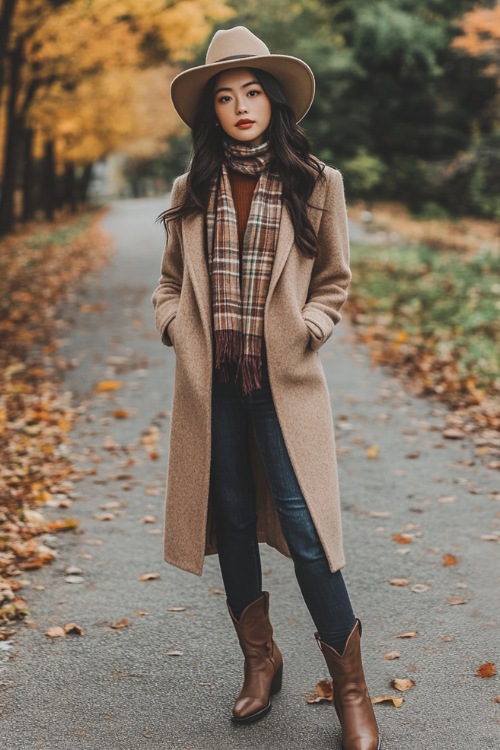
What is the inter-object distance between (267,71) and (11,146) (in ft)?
57.1

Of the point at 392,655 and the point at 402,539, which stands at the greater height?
the point at 402,539

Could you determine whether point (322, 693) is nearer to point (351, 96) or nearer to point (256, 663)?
point (256, 663)

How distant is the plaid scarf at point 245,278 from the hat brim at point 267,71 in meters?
0.32

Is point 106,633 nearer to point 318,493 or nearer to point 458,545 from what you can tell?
point 318,493

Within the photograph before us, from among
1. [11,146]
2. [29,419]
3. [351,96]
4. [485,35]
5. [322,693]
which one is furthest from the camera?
[351,96]

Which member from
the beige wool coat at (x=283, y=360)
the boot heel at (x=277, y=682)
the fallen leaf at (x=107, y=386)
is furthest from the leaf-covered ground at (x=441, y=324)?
the beige wool coat at (x=283, y=360)

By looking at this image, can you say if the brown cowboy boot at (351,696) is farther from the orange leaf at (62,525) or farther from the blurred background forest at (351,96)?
the blurred background forest at (351,96)

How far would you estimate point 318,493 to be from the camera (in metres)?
2.94

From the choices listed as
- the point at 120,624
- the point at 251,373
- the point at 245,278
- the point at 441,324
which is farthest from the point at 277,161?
the point at 441,324

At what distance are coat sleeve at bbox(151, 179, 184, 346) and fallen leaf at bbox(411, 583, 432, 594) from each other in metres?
1.86

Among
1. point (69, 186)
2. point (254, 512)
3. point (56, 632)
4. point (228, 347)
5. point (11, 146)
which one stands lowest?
point (56, 632)

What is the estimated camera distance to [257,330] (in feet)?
9.60

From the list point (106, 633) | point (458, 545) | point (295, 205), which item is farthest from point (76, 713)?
point (458, 545)

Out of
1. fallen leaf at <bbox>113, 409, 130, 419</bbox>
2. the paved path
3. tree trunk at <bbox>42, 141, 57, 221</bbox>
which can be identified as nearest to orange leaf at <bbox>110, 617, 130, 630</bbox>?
the paved path
